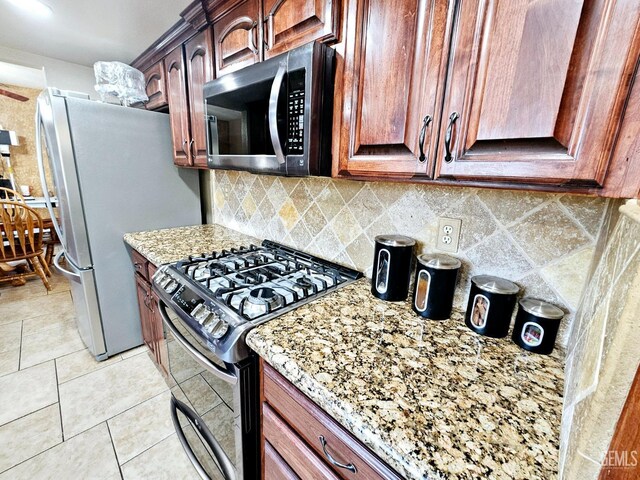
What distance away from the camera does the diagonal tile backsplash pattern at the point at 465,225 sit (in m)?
0.74

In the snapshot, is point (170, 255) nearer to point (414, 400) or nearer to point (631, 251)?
point (414, 400)

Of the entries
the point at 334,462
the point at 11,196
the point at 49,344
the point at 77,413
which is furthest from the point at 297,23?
the point at 11,196

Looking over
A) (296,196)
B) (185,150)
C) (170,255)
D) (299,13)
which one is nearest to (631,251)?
(299,13)

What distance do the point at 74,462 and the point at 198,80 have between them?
6.35 feet

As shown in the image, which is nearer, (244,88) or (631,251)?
(631,251)

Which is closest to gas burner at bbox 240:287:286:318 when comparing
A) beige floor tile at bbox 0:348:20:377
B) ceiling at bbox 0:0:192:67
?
ceiling at bbox 0:0:192:67

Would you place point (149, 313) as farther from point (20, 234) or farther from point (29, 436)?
point (20, 234)

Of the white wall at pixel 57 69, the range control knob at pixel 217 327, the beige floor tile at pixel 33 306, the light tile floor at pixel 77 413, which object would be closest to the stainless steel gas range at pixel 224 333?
the range control knob at pixel 217 327

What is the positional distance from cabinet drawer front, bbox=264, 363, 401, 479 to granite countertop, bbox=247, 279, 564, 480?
2.1 inches

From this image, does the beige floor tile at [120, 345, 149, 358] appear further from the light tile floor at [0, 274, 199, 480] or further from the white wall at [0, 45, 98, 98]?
the white wall at [0, 45, 98, 98]

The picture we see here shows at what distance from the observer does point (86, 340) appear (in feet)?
6.35

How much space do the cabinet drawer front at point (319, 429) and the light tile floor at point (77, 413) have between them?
0.90 meters

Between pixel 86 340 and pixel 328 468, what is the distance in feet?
6.98

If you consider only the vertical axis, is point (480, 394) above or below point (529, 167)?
below
